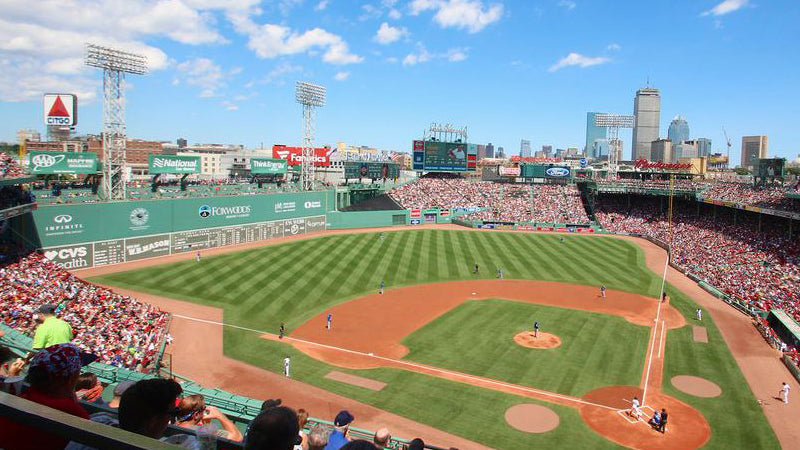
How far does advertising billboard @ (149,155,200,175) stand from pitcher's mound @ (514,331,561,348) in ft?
112

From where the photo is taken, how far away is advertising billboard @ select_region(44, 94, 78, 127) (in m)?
39.1

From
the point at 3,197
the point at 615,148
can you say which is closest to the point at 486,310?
the point at 3,197

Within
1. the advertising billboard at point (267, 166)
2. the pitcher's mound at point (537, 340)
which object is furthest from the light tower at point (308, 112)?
the pitcher's mound at point (537, 340)

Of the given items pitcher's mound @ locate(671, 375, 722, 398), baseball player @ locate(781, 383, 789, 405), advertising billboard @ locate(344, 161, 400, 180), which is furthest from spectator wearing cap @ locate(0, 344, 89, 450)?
advertising billboard @ locate(344, 161, 400, 180)

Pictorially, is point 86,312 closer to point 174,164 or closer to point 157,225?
point 157,225

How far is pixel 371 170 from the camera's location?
76188mm

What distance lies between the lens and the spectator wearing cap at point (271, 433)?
3.24 m

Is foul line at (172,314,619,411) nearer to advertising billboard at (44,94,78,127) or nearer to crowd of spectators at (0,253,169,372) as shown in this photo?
crowd of spectators at (0,253,169,372)

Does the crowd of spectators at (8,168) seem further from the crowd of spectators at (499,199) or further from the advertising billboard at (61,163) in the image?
the crowd of spectators at (499,199)

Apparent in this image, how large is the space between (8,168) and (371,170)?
4908 centimetres

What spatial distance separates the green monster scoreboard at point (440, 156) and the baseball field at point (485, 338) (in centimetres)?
3562

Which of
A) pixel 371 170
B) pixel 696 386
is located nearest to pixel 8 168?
pixel 696 386

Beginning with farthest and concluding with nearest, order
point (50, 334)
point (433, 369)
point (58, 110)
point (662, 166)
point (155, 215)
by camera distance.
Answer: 1. point (662, 166)
2. point (155, 215)
3. point (58, 110)
4. point (433, 369)
5. point (50, 334)

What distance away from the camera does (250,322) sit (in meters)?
31.4
